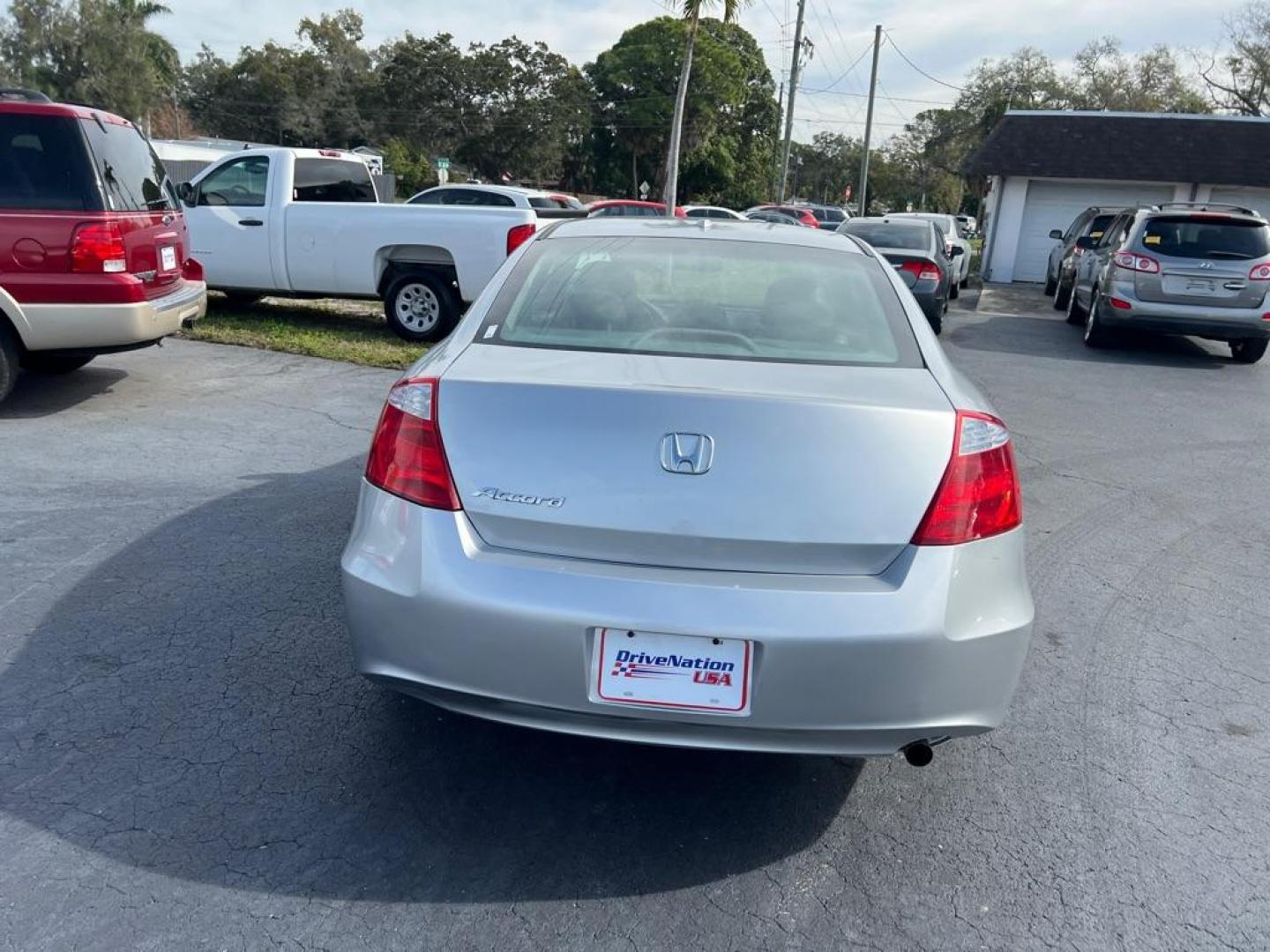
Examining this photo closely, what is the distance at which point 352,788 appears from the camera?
2.84 metres

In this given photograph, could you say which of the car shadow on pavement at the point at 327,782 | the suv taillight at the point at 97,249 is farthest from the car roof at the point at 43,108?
the car shadow on pavement at the point at 327,782

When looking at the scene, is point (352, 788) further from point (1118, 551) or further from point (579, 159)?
point (579, 159)

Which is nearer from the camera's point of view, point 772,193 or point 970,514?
point 970,514

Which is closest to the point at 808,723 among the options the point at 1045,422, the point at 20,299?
the point at 20,299

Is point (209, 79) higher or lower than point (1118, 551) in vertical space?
higher

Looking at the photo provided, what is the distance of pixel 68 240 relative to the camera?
632cm

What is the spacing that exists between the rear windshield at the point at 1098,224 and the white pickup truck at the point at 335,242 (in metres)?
10.5

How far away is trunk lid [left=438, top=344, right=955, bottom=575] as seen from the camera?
241 centimetres

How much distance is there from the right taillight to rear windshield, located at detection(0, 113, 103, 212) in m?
6.03

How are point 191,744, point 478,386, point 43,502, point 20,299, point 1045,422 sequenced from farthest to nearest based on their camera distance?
point 1045,422
point 20,299
point 43,502
point 191,744
point 478,386

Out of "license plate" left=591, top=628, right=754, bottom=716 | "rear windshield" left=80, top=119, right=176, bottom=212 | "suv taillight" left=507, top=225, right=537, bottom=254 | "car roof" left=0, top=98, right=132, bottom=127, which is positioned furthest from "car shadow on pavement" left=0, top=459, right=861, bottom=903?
"suv taillight" left=507, top=225, right=537, bottom=254

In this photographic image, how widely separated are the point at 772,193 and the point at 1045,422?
65930mm

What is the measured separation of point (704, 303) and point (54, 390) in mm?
6086

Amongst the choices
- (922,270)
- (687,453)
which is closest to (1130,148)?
(922,270)
